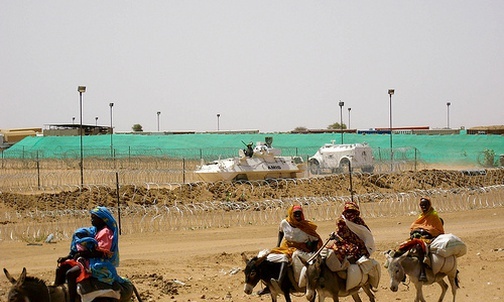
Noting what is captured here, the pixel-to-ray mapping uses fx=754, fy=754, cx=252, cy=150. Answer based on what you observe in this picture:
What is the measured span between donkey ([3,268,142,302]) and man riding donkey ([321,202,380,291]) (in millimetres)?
3425

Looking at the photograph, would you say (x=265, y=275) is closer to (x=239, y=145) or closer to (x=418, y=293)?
(x=418, y=293)

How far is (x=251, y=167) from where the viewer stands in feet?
116

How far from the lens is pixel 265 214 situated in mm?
24984

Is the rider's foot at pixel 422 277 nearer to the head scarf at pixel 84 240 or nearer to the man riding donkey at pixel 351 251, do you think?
the man riding donkey at pixel 351 251

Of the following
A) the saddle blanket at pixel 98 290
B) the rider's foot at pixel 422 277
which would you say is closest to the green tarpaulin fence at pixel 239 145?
the rider's foot at pixel 422 277

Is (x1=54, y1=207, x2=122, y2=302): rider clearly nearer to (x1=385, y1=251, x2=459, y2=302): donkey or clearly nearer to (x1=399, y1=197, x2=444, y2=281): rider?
(x1=385, y1=251, x2=459, y2=302): donkey

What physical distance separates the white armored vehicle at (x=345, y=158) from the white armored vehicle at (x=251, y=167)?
245 inches

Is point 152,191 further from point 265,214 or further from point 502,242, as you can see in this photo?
point 502,242

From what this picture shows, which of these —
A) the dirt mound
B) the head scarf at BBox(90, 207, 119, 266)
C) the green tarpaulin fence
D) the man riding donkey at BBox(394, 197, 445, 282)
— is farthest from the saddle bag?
the green tarpaulin fence

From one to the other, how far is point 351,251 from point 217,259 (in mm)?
6229

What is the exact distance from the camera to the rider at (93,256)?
27.8ft

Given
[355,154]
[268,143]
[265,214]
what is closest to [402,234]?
[265,214]

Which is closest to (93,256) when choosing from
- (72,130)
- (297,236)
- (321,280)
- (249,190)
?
(321,280)

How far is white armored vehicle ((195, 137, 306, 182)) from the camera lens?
3494 centimetres
